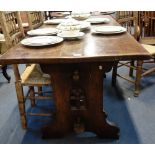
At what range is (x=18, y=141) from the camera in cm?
163

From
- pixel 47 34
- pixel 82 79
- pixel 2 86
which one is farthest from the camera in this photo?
pixel 2 86

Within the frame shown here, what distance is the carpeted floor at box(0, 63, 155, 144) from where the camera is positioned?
1622 mm

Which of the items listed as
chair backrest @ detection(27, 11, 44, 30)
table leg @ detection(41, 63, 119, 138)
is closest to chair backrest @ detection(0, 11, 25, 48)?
chair backrest @ detection(27, 11, 44, 30)

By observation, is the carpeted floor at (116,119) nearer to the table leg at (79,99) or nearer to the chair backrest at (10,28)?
the table leg at (79,99)

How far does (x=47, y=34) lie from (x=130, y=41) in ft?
1.97

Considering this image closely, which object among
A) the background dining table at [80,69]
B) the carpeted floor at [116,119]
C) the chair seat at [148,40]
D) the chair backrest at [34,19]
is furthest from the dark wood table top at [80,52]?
the chair seat at [148,40]

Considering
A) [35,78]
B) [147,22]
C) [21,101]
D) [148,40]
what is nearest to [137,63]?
[148,40]

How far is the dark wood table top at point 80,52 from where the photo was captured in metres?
1.13

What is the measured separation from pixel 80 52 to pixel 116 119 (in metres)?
0.86

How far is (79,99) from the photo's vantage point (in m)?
1.50

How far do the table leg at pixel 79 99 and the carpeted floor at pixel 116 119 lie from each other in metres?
0.08

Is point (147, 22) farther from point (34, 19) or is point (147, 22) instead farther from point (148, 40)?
point (34, 19)

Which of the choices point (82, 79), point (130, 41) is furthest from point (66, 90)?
point (130, 41)
